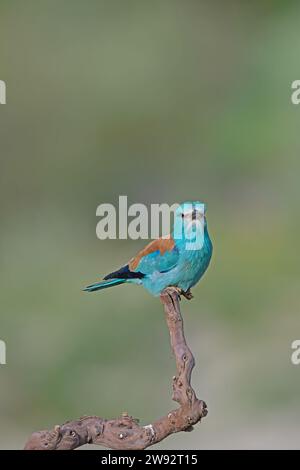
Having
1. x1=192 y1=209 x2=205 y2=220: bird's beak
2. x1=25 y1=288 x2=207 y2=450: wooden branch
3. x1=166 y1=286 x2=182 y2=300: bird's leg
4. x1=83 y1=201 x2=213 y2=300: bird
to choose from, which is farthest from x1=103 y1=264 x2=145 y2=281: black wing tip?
x1=25 y1=288 x2=207 y2=450: wooden branch

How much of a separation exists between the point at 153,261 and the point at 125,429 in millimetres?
688

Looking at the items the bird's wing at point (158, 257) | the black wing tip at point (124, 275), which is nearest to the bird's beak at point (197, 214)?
the bird's wing at point (158, 257)

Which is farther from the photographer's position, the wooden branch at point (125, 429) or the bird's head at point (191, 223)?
the bird's head at point (191, 223)

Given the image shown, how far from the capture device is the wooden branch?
1870mm

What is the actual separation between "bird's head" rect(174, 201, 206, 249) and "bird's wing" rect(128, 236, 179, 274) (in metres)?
0.04

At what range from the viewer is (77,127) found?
21.8 ft

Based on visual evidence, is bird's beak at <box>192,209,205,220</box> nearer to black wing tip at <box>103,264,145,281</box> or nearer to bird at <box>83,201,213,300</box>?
bird at <box>83,201,213,300</box>

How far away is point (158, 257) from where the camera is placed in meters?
2.55

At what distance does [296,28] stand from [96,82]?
1464 mm

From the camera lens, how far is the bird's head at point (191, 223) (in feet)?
7.93

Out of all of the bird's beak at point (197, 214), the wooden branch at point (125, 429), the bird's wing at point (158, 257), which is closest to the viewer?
the wooden branch at point (125, 429)

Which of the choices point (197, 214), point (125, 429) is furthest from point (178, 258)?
point (125, 429)

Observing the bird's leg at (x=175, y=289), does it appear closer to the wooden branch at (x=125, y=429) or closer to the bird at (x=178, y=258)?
the bird at (x=178, y=258)

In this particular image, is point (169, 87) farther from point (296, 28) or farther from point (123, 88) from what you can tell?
point (296, 28)
